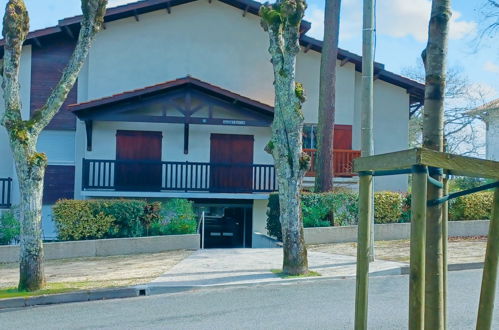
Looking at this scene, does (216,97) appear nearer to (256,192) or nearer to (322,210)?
(256,192)

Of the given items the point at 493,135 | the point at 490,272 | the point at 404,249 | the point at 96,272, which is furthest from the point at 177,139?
the point at 493,135

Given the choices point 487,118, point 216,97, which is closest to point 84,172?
point 216,97

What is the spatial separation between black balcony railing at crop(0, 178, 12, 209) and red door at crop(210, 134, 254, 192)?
7.30 meters

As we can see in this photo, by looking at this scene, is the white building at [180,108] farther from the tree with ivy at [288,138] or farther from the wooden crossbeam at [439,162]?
the wooden crossbeam at [439,162]

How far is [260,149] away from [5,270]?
1058 centimetres

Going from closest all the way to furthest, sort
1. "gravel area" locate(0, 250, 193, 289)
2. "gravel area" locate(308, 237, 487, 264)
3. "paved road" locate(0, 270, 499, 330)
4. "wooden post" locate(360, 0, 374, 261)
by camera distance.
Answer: "paved road" locate(0, 270, 499, 330) < "gravel area" locate(0, 250, 193, 289) < "wooden post" locate(360, 0, 374, 261) < "gravel area" locate(308, 237, 487, 264)

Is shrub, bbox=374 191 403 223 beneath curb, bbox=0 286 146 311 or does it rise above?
above

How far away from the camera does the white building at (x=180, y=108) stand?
1948cm

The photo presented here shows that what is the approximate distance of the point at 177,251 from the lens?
15648mm

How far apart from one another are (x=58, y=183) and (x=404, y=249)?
12863 millimetres

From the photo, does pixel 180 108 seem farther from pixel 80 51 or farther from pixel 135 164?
pixel 80 51

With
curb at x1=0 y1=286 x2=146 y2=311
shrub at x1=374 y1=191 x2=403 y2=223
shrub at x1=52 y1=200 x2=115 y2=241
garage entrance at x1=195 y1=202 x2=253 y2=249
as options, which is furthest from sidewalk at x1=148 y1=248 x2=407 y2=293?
garage entrance at x1=195 y1=202 x2=253 y2=249

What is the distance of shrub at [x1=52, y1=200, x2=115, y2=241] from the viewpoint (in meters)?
15.3

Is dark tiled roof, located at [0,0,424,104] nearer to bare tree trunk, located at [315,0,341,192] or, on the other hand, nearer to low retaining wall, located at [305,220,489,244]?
bare tree trunk, located at [315,0,341,192]
